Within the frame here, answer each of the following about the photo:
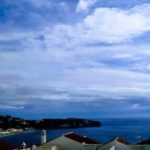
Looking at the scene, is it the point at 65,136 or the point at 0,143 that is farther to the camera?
the point at 65,136

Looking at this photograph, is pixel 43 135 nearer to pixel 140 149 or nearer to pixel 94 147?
pixel 94 147

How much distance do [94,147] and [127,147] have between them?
3.29 meters

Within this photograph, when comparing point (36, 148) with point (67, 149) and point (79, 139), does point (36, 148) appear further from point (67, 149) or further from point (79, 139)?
point (79, 139)

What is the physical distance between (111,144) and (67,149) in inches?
162

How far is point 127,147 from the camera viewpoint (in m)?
45.5

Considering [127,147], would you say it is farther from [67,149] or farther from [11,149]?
[11,149]

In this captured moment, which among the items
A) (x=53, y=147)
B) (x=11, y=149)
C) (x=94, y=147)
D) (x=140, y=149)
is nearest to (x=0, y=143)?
(x=11, y=149)

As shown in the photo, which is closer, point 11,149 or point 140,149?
point 11,149

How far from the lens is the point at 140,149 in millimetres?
47344

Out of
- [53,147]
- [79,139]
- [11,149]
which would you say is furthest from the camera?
[79,139]

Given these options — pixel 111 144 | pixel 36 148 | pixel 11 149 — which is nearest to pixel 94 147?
pixel 111 144

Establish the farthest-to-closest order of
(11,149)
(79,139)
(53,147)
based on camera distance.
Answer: (79,139), (53,147), (11,149)

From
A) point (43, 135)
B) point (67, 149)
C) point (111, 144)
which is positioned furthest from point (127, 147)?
point (43, 135)

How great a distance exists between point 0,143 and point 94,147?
953 cm
